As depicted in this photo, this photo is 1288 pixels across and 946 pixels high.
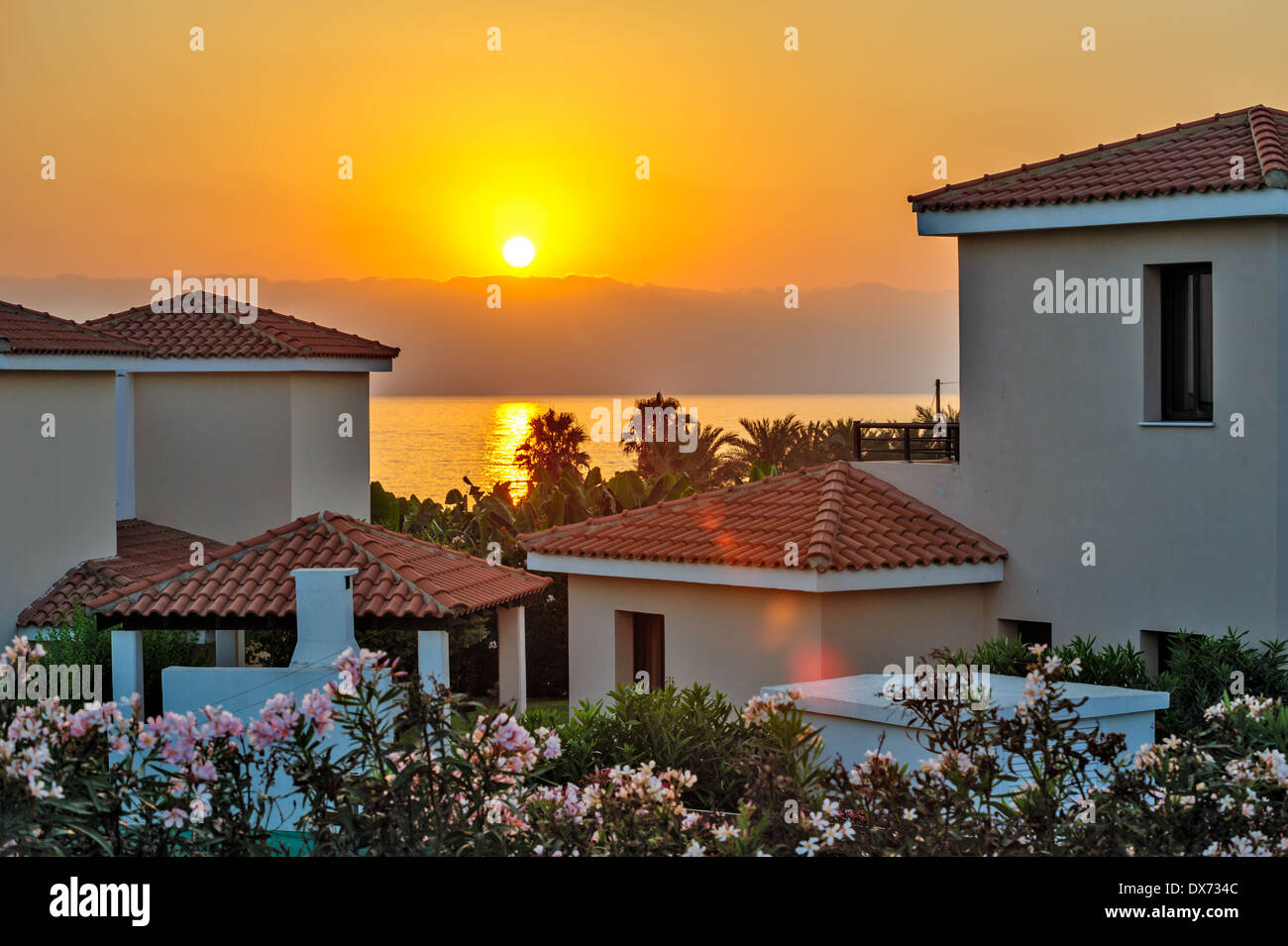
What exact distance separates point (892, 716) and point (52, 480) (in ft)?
57.5

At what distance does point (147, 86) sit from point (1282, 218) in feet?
77.8

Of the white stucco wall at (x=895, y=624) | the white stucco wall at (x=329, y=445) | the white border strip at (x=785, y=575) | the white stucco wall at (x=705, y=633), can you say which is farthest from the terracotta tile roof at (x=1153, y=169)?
the white stucco wall at (x=329, y=445)

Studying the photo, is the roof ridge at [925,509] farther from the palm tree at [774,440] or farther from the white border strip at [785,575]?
the palm tree at [774,440]

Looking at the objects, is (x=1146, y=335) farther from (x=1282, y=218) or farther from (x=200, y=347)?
(x=200, y=347)

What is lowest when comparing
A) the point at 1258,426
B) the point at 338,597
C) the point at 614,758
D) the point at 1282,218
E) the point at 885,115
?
the point at 614,758

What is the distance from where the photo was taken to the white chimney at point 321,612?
619 inches

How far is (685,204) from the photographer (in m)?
37.8

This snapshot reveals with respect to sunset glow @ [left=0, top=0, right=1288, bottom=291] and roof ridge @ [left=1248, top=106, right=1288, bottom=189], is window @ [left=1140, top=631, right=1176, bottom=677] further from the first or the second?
sunset glow @ [left=0, top=0, right=1288, bottom=291]

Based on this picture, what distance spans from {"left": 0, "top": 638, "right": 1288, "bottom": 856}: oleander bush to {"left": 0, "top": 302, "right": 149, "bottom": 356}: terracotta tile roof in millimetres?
18461

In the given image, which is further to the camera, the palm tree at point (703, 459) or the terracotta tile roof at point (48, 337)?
the palm tree at point (703, 459)

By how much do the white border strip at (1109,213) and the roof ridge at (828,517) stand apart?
3521 millimetres

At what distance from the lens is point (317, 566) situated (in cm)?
1781

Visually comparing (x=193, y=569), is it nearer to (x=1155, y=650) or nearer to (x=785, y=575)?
(x=785, y=575)
